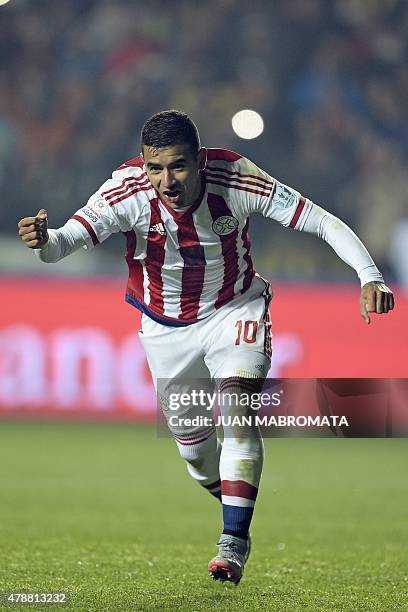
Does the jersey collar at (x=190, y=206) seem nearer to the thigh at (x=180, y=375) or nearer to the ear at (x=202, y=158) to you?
the ear at (x=202, y=158)

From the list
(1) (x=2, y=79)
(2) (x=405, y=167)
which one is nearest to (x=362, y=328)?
(2) (x=405, y=167)

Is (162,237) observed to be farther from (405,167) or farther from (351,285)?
(405,167)

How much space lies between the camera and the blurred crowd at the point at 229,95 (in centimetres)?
1053

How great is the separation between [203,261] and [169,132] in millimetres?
610

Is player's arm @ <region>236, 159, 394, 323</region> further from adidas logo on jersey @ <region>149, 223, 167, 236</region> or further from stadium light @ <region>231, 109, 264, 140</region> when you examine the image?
stadium light @ <region>231, 109, 264, 140</region>

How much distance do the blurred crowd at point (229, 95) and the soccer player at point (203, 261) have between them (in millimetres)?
5718

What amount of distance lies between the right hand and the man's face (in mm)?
431

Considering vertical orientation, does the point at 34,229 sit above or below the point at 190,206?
below

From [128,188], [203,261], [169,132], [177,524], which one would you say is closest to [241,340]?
[203,261]

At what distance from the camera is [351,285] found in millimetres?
9742

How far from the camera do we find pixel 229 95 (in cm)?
1140

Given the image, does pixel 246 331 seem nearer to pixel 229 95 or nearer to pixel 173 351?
pixel 173 351

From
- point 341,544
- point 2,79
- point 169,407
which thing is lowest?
point 341,544

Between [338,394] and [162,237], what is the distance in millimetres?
1051
